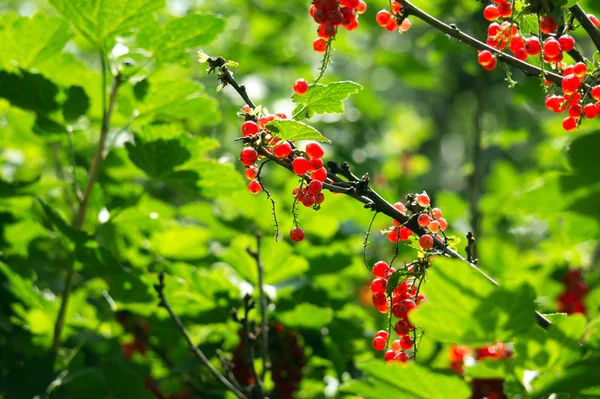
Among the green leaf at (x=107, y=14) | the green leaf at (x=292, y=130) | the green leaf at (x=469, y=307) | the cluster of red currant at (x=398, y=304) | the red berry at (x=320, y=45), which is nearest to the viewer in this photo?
the green leaf at (x=469, y=307)

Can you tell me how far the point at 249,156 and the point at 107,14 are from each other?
918mm

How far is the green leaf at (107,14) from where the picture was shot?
180 cm

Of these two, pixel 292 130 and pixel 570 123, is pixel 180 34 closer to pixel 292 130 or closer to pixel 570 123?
pixel 292 130

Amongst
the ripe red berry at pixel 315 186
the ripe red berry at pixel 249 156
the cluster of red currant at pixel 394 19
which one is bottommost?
the ripe red berry at pixel 315 186

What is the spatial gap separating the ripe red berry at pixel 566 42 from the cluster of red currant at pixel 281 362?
1.20 m

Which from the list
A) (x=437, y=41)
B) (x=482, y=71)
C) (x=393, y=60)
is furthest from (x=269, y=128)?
(x=393, y=60)

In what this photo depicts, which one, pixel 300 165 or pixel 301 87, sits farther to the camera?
pixel 301 87

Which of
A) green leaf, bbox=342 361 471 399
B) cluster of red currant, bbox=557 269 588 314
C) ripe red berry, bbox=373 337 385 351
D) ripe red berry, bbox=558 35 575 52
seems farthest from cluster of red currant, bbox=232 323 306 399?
cluster of red currant, bbox=557 269 588 314

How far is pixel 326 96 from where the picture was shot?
1.30 meters

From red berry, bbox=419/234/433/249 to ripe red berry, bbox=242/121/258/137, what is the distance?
14.8 inches

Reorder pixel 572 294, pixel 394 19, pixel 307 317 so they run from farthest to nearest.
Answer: pixel 572 294, pixel 307 317, pixel 394 19

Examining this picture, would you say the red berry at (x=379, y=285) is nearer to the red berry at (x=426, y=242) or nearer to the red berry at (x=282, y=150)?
the red berry at (x=426, y=242)

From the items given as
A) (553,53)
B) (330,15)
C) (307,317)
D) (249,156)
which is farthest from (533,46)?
(307,317)

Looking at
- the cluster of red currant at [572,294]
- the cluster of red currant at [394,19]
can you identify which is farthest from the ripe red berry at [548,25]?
the cluster of red currant at [572,294]
